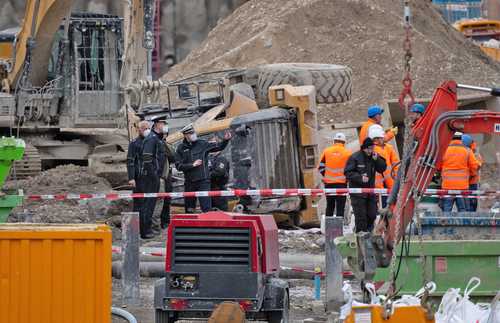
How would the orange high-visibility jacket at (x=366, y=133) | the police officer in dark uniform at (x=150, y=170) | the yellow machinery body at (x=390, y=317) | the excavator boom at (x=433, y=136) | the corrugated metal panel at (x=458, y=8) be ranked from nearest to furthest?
the yellow machinery body at (x=390, y=317), the excavator boom at (x=433, y=136), the orange high-visibility jacket at (x=366, y=133), the police officer in dark uniform at (x=150, y=170), the corrugated metal panel at (x=458, y=8)

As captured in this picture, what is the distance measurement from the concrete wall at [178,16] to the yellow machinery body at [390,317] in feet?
119

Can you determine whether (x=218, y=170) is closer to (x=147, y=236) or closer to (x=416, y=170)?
(x=147, y=236)

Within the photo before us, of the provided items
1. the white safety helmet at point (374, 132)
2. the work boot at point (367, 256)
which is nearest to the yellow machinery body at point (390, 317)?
the work boot at point (367, 256)

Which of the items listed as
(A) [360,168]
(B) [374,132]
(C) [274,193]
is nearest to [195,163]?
(C) [274,193]

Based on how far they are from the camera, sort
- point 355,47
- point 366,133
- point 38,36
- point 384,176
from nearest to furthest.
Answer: point 384,176
point 366,133
point 38,36
point 355,47

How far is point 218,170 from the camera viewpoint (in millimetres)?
18328

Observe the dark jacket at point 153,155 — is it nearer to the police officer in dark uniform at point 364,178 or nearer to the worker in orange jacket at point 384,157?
the police officer in dark uniform at point 364,178

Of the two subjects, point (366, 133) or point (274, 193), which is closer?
point (274, 193)

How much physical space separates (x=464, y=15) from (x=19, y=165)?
38787 mm

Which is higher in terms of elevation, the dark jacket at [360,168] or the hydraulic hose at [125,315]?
the dark jacket at [360,168]

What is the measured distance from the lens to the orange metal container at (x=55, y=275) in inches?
386

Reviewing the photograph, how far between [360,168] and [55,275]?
734 cm

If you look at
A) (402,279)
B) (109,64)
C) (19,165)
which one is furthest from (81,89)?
(402,279)

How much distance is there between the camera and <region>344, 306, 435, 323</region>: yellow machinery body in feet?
29.8
